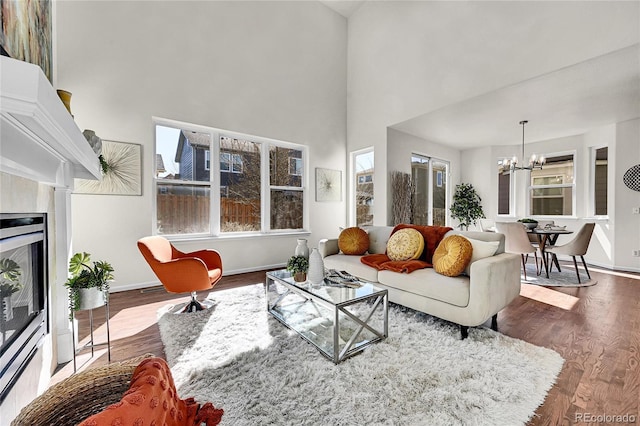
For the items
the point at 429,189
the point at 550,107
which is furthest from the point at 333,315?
the point at 429,189

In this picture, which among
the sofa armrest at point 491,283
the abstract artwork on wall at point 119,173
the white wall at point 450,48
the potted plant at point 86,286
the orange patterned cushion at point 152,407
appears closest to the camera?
the orange patterned cushion at point 152,407

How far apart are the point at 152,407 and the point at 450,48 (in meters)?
5.08

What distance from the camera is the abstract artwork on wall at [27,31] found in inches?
41.0

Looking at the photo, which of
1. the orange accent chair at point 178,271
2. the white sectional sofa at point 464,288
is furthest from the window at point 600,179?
the orange accent chair at point 178,271

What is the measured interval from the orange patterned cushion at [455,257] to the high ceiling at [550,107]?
2.54 meters

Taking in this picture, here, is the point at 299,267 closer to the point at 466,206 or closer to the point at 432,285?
the point at 432,285

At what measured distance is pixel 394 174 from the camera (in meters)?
5.14

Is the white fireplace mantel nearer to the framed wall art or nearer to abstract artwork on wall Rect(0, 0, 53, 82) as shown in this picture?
abstract artwork on wall Rect(0, 0, 53, 82)

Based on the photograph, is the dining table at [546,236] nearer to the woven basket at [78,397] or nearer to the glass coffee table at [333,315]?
the glass coffee table at [333,315]

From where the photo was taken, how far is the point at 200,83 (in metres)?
4.08

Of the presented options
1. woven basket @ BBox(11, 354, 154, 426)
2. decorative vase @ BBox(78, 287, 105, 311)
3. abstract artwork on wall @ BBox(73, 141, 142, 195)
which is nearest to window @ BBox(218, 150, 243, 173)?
abstract artwork on wall @ BBox(73, 141, 142, 195)

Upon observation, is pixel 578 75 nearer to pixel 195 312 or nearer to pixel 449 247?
pixel 449 247

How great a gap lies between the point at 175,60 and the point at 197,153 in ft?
4.18

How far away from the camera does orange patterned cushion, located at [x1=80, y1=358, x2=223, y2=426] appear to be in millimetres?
584
